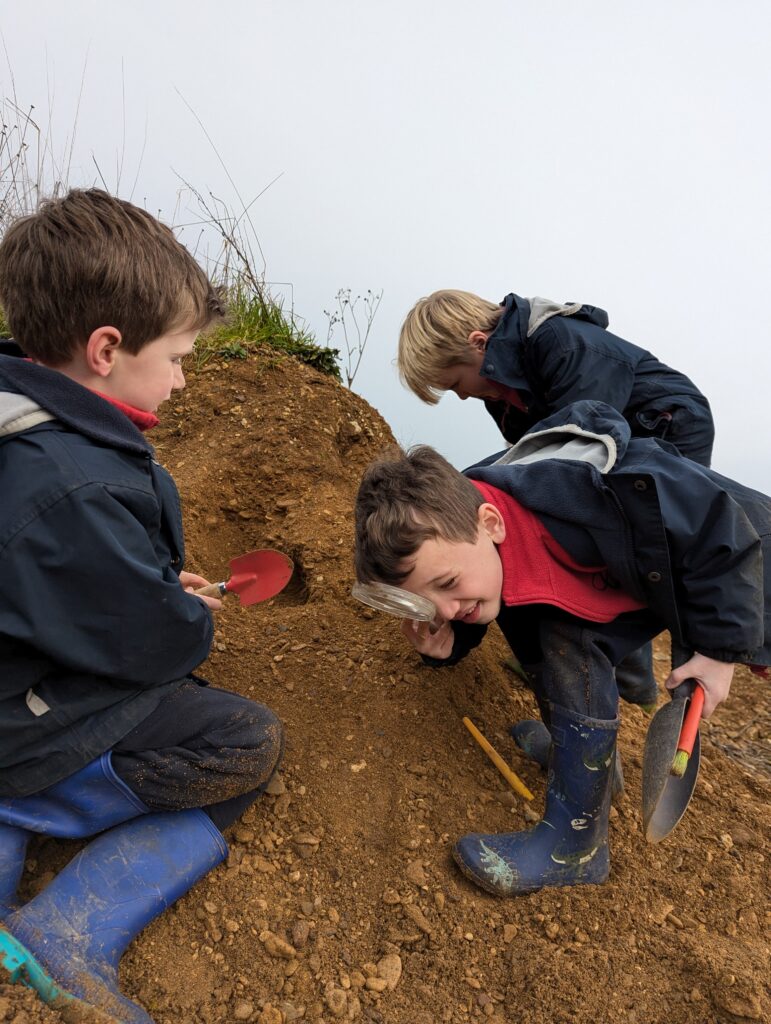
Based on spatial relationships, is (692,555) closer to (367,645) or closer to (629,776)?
(629,776)

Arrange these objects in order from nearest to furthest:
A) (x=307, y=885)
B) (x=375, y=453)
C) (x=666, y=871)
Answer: (x=307, y=885)
(x=666, y=871)
(x=375, y=453)

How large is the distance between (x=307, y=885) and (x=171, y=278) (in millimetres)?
1471

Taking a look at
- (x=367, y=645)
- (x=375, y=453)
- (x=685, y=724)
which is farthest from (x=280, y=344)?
(x=685, y=724)

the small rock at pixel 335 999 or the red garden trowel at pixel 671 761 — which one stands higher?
the red garden trowel at pixel 671 761

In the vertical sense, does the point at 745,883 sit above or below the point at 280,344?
below

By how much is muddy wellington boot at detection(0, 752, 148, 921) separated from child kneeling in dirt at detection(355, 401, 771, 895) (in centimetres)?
78

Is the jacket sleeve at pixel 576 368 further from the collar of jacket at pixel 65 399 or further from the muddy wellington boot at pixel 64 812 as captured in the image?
the muddy wellington boot at pixel 64 812

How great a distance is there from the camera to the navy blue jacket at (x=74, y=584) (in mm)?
1355

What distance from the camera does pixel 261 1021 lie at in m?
1.47

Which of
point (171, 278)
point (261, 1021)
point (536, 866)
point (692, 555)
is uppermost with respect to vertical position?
point (171, 278)

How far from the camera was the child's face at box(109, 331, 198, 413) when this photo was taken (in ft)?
5.32

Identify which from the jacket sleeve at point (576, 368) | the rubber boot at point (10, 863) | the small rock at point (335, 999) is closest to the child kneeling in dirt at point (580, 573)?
the small rock at point (335, 999)

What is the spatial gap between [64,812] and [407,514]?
41.4 inches

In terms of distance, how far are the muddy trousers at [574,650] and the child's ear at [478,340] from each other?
1.48 meters
